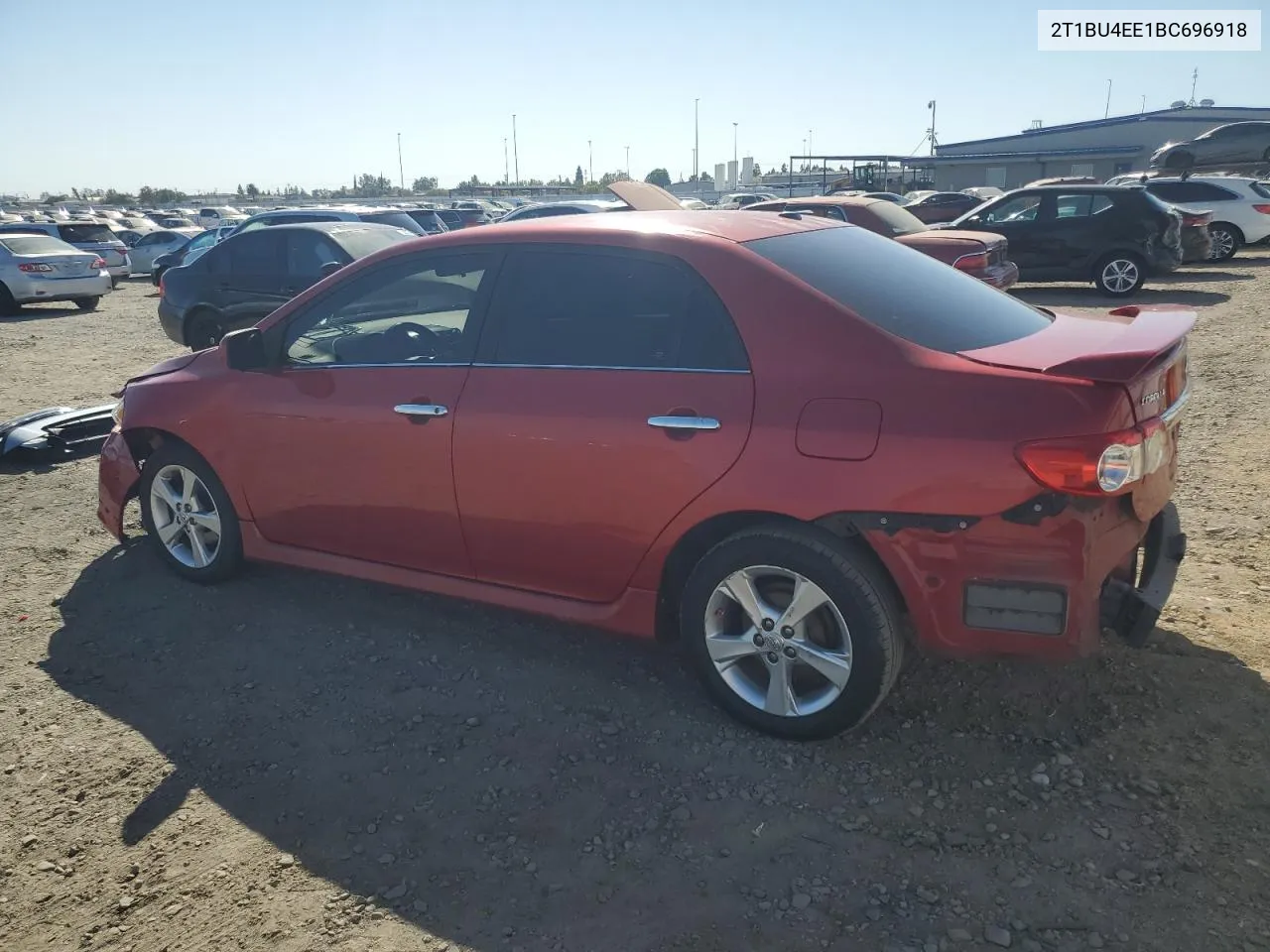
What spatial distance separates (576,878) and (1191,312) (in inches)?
120

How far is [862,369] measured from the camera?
2984 millimetres

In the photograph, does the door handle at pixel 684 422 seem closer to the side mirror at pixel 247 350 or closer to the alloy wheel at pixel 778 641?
the alloy wheel at pixel 778 641

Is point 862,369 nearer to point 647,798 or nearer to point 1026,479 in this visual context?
point 1026,479

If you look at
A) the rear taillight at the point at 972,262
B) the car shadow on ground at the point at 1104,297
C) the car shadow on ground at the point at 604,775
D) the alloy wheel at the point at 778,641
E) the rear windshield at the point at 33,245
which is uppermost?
the rear windshield at the point at 33,245

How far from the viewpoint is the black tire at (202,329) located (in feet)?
→ 35.2

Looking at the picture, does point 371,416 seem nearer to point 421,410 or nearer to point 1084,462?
point 421,410

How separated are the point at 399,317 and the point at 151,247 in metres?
27.6

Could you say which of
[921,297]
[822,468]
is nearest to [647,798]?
[822,468]

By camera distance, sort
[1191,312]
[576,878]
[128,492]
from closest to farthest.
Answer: [576,878]
[1191,312]
[128,492]

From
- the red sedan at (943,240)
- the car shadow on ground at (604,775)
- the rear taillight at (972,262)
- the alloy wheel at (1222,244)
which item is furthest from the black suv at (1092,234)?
the car shadow on ground at (604,775)

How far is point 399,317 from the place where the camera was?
163 inches

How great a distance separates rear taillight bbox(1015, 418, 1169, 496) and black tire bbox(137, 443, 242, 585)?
138 inches

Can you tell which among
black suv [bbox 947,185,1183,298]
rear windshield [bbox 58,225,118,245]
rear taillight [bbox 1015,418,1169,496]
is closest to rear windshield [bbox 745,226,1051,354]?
rear taillight [bbox 1015,418,1169,496]

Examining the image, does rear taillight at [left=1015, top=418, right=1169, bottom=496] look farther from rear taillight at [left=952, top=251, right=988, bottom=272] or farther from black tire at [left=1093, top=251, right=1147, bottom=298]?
black tire at [left=1093, top=251, right=1147, bottom=298]
